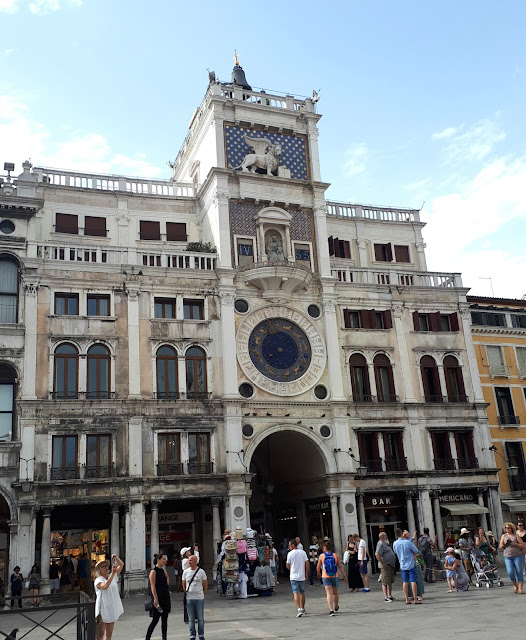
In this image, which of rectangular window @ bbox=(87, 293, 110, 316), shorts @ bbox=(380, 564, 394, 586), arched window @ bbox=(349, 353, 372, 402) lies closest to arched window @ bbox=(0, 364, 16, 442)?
rectangular window @ bbox=(87, 293, 110, 316)

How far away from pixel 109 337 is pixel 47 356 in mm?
2889

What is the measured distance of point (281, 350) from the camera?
35.3m

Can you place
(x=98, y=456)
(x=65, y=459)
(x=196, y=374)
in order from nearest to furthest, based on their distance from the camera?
(x=65, y=459), (x=98, y=456), (x=196, y=374)

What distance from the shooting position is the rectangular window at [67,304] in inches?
1276

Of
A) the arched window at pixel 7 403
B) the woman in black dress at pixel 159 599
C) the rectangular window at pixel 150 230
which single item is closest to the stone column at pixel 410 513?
the rectangular window at pixel 150 230

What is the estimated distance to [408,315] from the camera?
38.6 meters

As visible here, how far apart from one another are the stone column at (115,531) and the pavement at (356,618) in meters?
5.83

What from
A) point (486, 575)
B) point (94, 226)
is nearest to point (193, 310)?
point (94, 226)

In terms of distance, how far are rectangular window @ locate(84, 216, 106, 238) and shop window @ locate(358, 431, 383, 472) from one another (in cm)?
1705

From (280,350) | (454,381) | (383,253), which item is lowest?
(454,381)

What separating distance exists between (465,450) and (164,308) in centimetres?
1759

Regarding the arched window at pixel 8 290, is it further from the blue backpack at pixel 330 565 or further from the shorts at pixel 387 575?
the shorts at pixel 387 575

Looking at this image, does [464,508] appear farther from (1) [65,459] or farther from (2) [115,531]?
(1) [65,459]

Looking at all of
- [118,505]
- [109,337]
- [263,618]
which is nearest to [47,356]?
[109,337]
